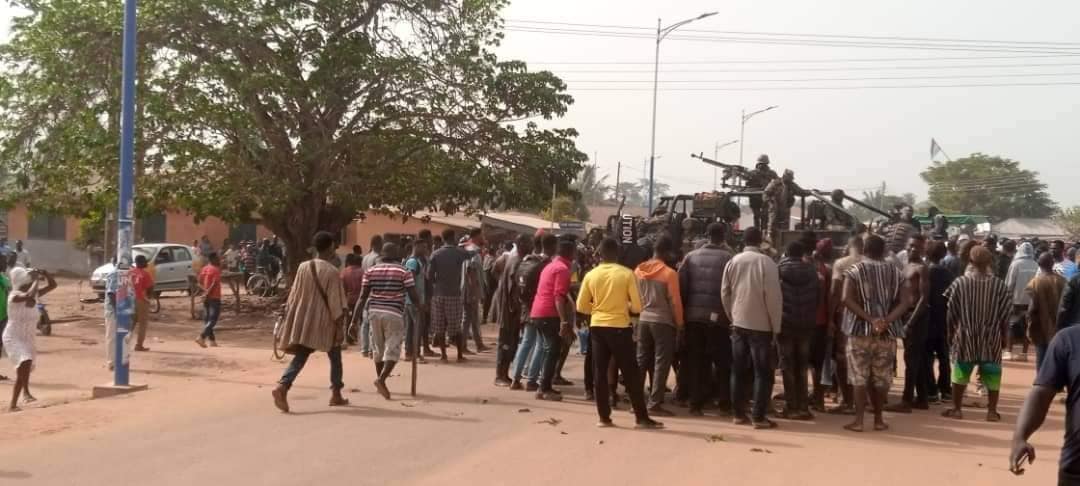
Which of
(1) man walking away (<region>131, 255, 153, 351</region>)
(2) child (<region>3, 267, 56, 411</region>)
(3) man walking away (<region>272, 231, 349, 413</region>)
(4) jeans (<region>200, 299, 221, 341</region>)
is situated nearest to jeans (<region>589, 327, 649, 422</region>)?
(3) man walking away (<region>272, 231, 349, 413</region>)

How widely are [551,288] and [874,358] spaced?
3205 mm

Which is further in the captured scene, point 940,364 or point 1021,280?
point 1021,280

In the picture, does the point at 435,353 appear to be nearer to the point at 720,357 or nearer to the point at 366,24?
the point at 720,357

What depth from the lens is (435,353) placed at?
15086mm

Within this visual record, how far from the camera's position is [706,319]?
9523 millimetres

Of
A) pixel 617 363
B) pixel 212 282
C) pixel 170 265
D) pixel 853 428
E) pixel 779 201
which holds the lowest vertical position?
pixel 853 428

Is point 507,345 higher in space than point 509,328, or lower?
lower

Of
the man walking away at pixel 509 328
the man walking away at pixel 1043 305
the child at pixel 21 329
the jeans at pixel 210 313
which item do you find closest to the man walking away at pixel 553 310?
the man walking away at pixel 509 328

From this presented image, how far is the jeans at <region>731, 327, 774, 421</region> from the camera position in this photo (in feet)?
29.5

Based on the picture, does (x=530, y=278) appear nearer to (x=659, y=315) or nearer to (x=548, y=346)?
(x=548, y=346)

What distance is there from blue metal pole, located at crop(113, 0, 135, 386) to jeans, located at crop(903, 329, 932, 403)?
8.33 metres

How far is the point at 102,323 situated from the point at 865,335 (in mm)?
16742

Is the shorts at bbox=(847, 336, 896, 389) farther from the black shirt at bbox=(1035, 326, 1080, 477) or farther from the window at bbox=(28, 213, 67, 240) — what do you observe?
the window at bbox=(28, 213, 67, 240)

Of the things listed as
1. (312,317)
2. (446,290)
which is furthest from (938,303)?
(312,317)
